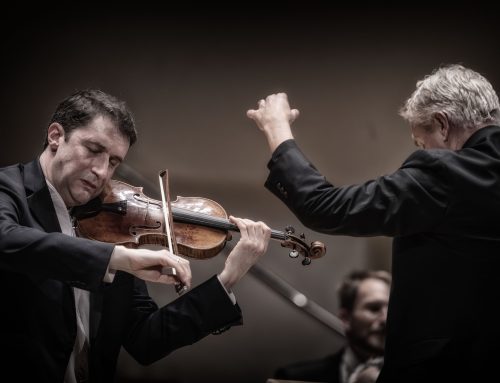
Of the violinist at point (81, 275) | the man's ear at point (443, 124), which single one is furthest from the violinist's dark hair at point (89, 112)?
the man's ear at point (443, 124)

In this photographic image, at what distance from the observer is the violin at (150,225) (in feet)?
5.78

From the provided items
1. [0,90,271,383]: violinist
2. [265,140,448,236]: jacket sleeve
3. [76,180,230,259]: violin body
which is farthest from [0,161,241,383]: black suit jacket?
[265,140,448,236]: jacket sleeve

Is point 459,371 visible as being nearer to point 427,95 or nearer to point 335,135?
point 427,95

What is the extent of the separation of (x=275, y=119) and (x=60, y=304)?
28.9 inches

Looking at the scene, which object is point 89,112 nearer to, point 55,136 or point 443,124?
point 55,136

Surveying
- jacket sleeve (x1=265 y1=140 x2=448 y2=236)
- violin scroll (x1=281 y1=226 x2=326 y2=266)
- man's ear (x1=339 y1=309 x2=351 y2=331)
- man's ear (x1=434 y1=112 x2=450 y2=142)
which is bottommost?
man's ear (x1=339 y1=309 x2=351 y2=331)

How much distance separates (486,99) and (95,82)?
2039 mm

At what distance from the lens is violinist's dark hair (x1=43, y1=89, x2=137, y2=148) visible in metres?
1.76

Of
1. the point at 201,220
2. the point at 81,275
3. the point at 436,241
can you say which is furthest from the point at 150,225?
the point at 436,241

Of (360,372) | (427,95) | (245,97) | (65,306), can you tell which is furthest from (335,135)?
(65,306)

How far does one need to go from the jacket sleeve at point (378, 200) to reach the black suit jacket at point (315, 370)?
5.28 feet

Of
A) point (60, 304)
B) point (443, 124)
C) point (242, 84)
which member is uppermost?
point (242, 84)

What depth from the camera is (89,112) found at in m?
1.77

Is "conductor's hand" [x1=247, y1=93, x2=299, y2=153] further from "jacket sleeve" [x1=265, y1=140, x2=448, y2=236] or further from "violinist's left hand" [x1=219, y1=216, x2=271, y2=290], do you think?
"violinist's left hand" [x1=219, y1=216, x2=271, y2=290]
